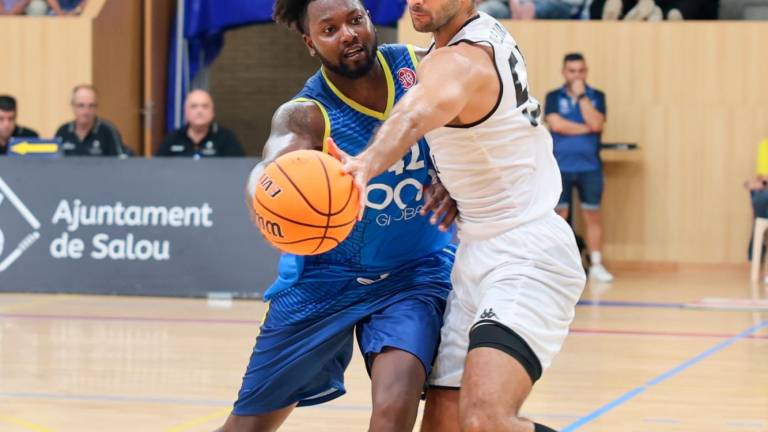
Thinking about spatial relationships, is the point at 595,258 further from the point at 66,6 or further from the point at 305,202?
the point at 305,202

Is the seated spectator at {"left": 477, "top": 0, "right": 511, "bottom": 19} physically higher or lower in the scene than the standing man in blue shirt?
higher

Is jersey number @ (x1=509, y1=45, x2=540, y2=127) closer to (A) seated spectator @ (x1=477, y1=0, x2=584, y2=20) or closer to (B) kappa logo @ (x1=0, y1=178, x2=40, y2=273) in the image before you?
(B) kappa logo @ (x1=0, y1=178, x2=40, y2=273)

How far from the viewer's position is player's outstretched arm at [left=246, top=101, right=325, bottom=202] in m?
4.38

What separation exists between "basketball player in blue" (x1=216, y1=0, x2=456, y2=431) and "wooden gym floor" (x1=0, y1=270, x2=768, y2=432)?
1211 mm

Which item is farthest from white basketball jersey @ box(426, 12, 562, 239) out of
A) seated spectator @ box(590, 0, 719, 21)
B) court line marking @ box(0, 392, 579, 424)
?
seated spectator @ box(590, 0, 719, 21)

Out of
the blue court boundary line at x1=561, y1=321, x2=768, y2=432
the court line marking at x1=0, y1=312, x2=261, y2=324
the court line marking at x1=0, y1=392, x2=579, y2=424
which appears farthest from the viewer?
the court line marking at x1=0, y1=312, x2=261, y2=324

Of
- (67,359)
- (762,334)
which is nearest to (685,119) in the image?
(762,334)

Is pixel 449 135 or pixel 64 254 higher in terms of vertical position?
pixel 449 135

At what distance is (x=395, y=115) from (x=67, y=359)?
15.0ft

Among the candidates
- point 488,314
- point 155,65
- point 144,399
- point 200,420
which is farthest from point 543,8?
point 488,314

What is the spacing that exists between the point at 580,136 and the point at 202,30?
202 inches

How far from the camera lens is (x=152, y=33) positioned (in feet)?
50.5

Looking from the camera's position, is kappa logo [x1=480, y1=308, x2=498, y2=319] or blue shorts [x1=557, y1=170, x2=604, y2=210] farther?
blue shorts [x1=557, y1=170, x2=604, y2=210]

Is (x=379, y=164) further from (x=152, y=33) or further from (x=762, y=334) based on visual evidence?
(x=152, y=33)
